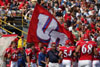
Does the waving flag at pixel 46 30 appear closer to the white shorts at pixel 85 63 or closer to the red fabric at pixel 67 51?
the red fabric at pixel 67 51

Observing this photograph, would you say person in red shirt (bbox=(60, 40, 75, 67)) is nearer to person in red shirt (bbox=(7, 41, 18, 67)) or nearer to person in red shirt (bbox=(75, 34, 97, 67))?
person in red shirt (bbox=(75, 34, 97, 67))

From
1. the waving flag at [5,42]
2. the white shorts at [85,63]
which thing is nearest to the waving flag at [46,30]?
the waving flag at [5,42]

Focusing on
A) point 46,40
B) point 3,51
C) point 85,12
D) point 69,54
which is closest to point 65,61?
point 69,54

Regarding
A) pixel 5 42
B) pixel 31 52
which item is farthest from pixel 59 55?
pixel 5 42

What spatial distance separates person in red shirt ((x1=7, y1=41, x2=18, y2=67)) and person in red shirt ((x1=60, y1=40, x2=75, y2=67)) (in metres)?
1.76

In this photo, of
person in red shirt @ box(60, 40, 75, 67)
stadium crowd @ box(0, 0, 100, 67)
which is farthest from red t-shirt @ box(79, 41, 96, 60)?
person in red shirt @ box(60, 40, 75, 67)

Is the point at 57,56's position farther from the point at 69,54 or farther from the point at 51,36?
the point at 51,36

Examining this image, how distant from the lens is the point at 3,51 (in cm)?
1325

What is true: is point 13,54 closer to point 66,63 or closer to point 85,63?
point 66,63

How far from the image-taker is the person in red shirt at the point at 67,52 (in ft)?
41.3

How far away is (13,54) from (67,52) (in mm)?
1999

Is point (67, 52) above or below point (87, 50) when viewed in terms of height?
below

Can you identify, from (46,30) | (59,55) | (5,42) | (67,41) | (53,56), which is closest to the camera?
(53,56)

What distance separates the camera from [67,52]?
1268cm
